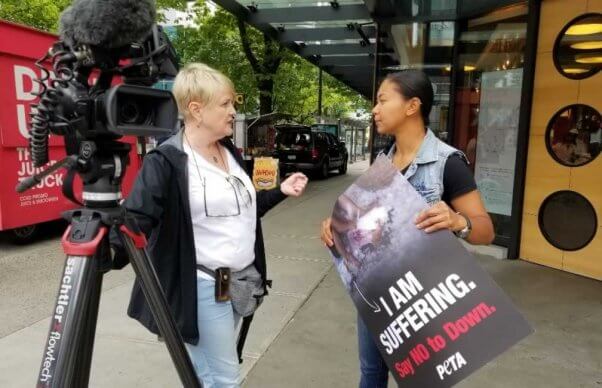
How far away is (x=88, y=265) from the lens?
1345 mm

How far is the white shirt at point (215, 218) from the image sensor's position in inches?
75.2

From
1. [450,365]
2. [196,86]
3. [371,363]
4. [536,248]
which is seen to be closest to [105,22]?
[196,86]

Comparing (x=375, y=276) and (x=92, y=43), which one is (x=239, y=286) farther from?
(x=92, y=43)

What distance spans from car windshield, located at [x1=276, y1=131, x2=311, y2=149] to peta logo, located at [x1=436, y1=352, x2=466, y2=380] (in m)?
15.2

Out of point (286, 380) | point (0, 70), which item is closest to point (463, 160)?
point (286, 380)

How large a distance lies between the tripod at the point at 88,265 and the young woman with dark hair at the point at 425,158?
817 millimetres

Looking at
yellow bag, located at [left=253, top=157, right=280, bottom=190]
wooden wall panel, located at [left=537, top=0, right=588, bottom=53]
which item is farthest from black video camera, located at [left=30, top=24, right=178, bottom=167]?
yellow bag, located at [left=253, top=157, right=280, bottom=190]

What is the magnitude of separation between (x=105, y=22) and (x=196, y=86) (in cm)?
58

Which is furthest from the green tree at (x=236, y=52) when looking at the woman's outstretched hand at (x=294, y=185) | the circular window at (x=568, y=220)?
the woman's outstretched hand at (x=294, y=185)

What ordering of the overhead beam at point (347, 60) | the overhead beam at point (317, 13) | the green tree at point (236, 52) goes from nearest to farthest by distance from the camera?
the overhead beam at point (317, 13)
the overhead beam at point (347, 60)
the green tree at point (236, 52)

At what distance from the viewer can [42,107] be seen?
1305 millimetres

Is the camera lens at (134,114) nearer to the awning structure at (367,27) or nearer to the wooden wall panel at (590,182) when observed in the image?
the wooden wall panel at (590,182)

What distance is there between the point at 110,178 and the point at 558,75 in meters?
5.34

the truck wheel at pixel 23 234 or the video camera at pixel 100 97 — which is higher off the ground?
the video camera at pixel 100 97
